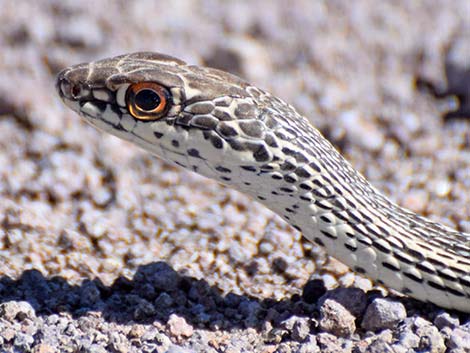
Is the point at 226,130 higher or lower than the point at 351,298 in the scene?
higher

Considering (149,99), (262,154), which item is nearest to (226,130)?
(262,154)

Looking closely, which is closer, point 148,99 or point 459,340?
point 459,340

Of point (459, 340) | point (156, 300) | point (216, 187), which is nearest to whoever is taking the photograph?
point (459, 340)

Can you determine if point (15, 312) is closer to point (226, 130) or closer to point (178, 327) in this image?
point (178, 327)

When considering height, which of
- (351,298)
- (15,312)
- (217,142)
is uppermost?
(217,142)

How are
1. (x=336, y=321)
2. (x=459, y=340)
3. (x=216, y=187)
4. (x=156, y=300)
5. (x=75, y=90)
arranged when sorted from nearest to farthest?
(x=459, y=340)
(x=336, y=321)
(x=75, y=90)
(x=156, y=300)
(x=216, y=187)

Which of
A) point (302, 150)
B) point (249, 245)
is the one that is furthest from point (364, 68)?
point (302, 150)

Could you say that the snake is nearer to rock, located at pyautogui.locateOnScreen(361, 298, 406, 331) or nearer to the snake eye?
the snake eye
